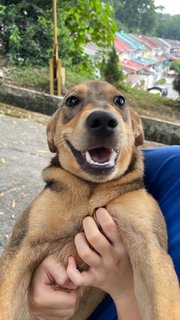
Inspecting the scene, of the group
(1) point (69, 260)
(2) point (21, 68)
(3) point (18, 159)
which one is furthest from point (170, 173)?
(2) point (21, 68)

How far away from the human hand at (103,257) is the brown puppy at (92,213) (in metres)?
0.05

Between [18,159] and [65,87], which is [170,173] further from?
[65,87]

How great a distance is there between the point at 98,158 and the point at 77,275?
554 millimetres

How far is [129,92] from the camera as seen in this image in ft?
33.8

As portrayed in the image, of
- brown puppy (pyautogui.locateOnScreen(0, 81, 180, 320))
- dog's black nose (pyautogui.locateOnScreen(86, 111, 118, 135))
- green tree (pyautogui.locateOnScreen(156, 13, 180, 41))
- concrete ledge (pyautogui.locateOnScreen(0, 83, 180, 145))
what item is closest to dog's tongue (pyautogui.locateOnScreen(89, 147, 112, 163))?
brown puppy (pyautogui.locateOnScreen(0, 81, 180, 320))

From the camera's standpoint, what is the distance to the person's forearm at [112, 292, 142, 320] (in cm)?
181

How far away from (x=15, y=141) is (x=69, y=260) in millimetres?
4404

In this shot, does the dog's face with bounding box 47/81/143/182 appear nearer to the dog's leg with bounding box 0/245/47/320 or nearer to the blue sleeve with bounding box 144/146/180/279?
the blue sleeve with bounding box 144/146/180/279

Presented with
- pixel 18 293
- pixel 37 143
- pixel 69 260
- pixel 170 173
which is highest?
pixel 170 173

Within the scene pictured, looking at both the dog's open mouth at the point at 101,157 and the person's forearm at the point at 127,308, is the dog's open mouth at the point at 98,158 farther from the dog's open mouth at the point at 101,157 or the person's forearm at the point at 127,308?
the person's forearm at the point at 127,308

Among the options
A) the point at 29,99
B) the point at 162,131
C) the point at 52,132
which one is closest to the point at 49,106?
the point at 29,99

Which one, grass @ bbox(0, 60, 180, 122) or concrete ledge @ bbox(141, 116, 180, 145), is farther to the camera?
grass @ bbox(0, 60, 180, 122)

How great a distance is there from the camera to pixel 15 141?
6.19 metres

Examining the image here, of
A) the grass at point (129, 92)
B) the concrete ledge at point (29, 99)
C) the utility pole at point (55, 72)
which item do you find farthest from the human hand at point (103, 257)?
the grass at point (129, 92)
